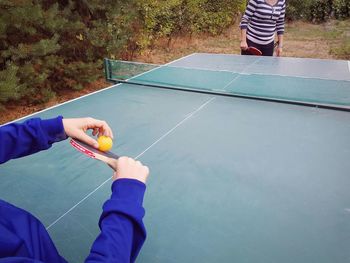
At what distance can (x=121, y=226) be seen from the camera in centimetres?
91

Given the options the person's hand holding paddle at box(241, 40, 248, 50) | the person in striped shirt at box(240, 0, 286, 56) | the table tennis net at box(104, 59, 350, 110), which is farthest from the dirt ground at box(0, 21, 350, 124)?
the person in striped shirt at box(240, 0, 286, 56)

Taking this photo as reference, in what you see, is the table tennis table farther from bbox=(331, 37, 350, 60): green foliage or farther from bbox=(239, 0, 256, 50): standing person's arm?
bbox=(331, 37, 350, 60): green foliage

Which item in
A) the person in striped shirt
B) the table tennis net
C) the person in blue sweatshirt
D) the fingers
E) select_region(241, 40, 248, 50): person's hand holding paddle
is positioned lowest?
the table tennis net

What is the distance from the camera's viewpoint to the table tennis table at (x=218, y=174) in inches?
57.3

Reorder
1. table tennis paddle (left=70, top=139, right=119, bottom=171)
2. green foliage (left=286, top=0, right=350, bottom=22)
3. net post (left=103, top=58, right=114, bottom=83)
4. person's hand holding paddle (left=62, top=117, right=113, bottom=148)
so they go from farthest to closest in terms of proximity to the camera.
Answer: green foliage (left=286, top=0, right=350, bottom=22) → net post (left=103, top=58, right=114, bottom=83) → person's hand holding paddle (left=62, top=117, right=113, bottom=148) → table tennis paddle (left=70, top=139, right=119, bottom=171)

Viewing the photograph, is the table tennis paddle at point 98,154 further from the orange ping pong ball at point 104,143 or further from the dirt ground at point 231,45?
the dirt ground at point 231,45

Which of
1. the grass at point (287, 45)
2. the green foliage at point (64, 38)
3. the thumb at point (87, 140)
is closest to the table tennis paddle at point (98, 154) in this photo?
the thumb at point (87, 140)

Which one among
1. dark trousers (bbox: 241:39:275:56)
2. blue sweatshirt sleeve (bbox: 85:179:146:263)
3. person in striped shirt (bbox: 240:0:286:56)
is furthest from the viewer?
dark trousers (bbox: 241:39:275:56)

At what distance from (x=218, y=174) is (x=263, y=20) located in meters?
3.50

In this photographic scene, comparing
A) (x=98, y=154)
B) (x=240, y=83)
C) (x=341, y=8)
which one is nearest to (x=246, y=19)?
(x=240, y=83)

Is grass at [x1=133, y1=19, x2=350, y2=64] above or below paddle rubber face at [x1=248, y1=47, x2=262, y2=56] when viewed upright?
below

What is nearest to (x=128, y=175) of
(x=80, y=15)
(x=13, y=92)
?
(x=13, y=92)

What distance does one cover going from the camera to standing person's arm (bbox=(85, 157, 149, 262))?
0.87m

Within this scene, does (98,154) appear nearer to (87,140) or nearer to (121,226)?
(87,140)
